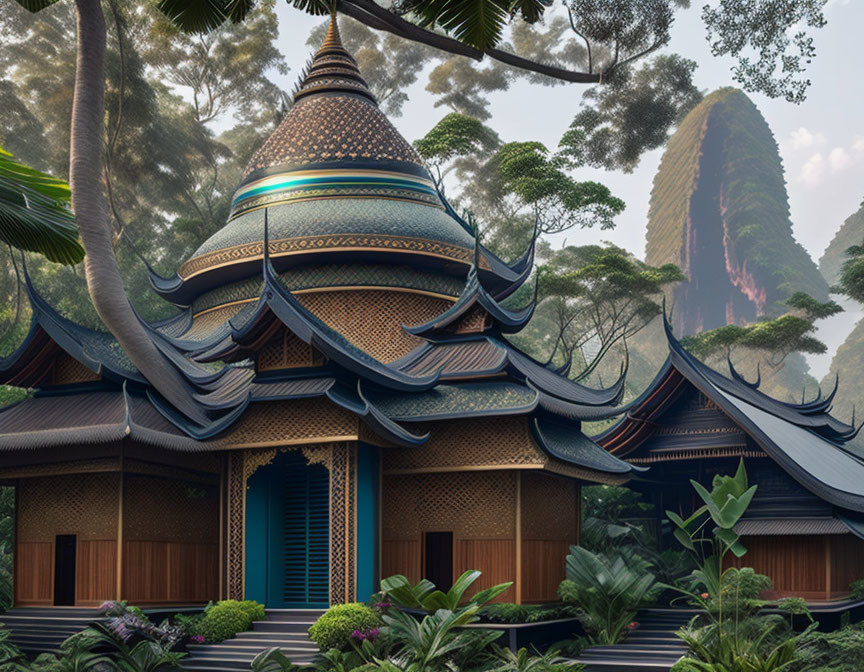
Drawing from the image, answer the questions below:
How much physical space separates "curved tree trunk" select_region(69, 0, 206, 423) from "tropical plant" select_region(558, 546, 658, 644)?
596 cm

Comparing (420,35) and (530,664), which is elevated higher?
(420,35)

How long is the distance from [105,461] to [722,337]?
25.5 meters

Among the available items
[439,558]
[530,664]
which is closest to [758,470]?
[439,558]

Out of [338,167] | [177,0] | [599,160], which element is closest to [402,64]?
[599,160]

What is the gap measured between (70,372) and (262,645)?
211 inches

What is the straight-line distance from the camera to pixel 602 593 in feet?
53.3

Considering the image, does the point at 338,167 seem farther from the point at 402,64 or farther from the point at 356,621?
the point at 402,64

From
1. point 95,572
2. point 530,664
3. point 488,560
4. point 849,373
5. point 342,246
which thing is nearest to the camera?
point 530,664

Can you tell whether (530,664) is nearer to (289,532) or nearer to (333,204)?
(289,532)

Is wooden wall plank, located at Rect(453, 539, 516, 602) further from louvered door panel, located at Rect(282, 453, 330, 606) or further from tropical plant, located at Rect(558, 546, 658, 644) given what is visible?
louvered door panel, located at Rect(282, 453, 330, 606)

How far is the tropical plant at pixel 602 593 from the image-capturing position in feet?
53.1

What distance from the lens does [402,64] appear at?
2077 inches

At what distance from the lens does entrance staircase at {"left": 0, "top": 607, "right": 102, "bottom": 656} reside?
1511 centimetres

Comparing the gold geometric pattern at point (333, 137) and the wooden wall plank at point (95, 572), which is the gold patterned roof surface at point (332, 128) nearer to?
the gold geometric pattern at point (333, 137)
